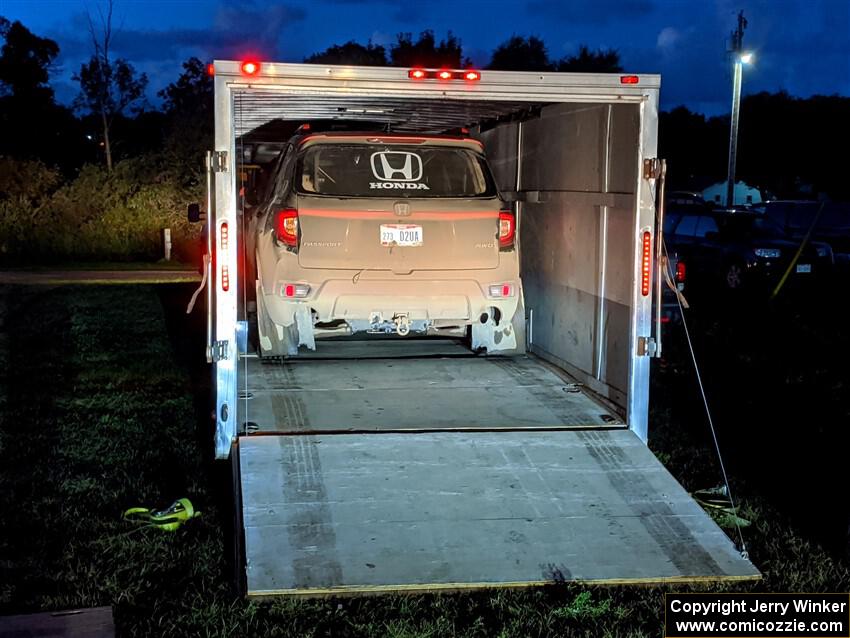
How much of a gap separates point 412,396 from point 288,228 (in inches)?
65.1

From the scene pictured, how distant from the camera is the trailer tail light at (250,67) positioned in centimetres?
645

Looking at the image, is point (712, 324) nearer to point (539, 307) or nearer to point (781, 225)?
point (539, 307)

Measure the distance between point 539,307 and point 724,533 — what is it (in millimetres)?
4214

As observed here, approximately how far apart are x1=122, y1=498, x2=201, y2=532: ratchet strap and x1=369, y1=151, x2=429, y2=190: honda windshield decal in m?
3.42

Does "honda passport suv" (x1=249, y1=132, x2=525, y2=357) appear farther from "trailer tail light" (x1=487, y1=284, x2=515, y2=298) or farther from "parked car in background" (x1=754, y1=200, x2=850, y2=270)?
"parked car in background" (x1=754, y1=200, x2=850, y2=270)

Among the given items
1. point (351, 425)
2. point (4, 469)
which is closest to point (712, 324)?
point (351, 425)

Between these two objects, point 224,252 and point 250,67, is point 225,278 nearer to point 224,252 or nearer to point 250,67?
point 224,252

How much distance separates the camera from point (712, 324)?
14.2m

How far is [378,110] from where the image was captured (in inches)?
385

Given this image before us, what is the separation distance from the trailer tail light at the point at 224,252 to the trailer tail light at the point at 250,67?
37.1 inches

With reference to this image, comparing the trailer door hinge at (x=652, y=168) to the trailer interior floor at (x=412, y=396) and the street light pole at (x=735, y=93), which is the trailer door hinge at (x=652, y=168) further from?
the street light pole at (x=735, y=93)

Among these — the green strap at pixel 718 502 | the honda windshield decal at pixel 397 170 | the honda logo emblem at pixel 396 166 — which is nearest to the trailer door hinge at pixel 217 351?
the honda windshield decal at pixel 397 170

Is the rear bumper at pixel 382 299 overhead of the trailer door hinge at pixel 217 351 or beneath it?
overhead

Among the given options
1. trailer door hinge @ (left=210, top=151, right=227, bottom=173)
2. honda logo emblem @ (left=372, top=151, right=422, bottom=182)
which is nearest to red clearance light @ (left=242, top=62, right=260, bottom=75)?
trailer door hinge @ (left=210, top=151, right=227, bottom=173)
